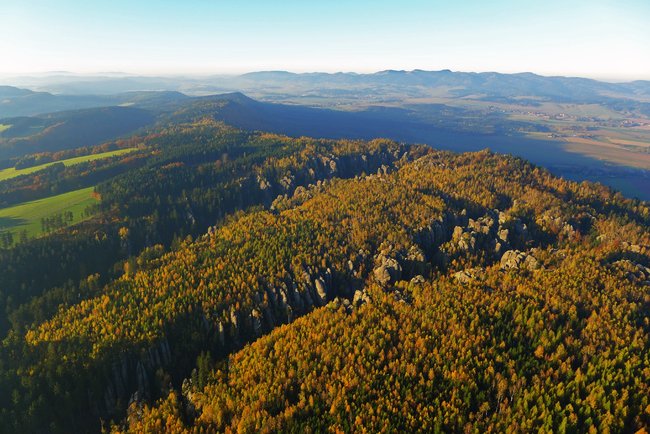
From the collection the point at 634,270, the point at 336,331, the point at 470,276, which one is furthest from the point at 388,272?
the point at 634,270

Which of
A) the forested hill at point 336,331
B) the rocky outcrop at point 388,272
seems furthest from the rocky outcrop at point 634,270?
the rocky outcrop at point 388,272

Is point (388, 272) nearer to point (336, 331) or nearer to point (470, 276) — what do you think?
point (470, 276)

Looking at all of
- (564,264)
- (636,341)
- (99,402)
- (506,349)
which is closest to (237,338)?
(99,402)

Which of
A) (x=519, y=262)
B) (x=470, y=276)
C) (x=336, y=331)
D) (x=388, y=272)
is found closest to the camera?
(x=336, y=331)

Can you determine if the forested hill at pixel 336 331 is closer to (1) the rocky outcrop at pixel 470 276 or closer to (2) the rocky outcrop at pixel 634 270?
(2) the rocky outcrop at pixel 634 270

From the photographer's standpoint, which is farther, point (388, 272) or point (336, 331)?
point (388, 272)

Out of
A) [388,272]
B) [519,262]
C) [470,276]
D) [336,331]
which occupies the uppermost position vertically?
[519,262]

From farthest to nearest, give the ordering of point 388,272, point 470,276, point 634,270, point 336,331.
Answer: point 388,272 < point 470,276 < point 634,270 < point 336,331

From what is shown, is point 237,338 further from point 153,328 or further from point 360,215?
point 360,215
